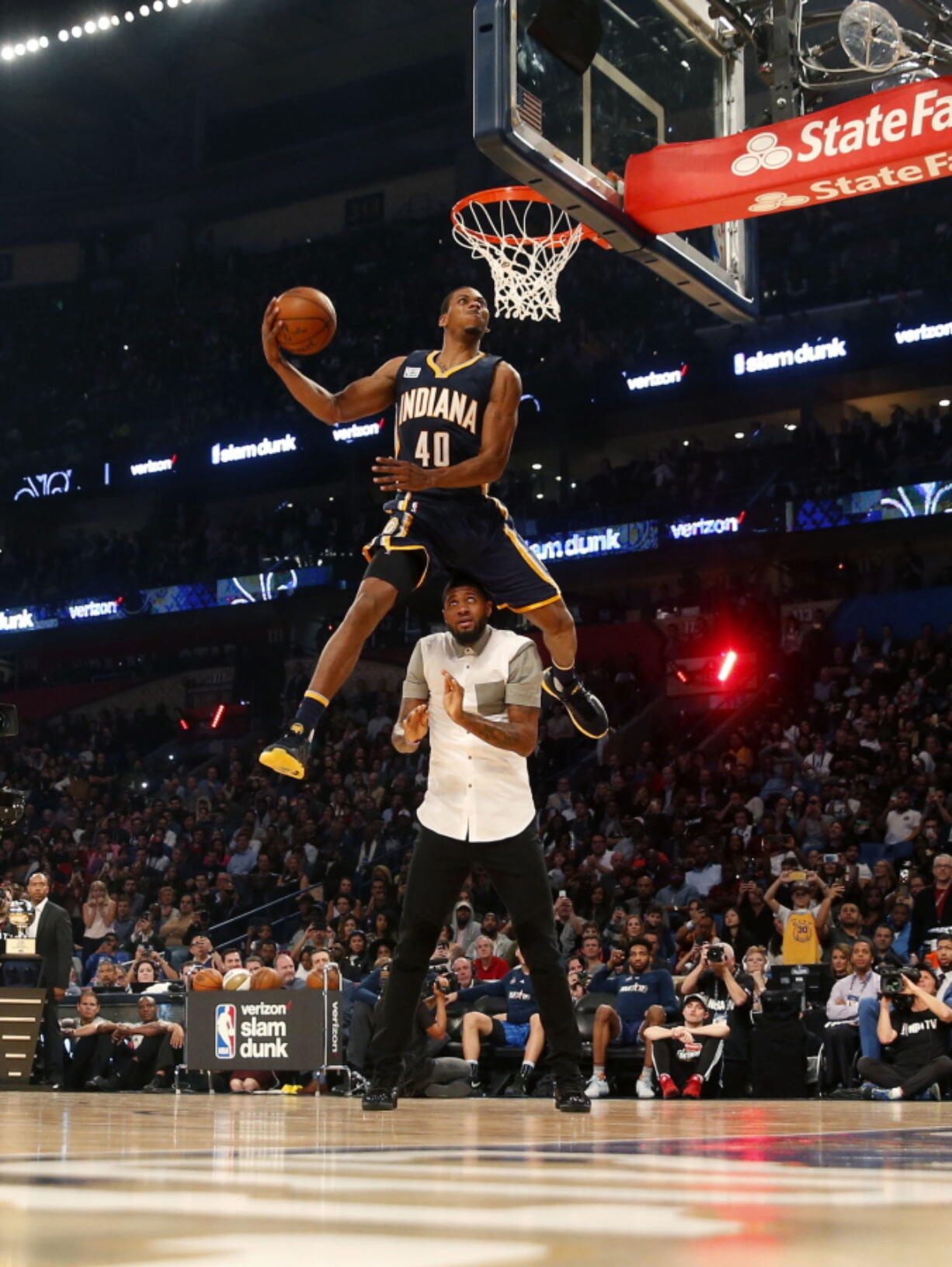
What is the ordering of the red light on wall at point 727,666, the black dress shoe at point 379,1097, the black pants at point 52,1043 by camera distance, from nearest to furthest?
the black dress shoe at point 379,1097, the black pants at point 52,1043, the red light on wall at point 727,666

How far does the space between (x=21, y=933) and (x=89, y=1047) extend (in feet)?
7.53

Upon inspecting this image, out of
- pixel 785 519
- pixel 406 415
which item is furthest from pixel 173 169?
pixel 406 415

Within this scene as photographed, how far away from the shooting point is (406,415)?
6371 millimetres

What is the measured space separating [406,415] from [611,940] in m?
9.30

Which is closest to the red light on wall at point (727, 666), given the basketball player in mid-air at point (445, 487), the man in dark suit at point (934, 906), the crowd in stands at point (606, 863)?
the crowd in stands at point (606, 863)

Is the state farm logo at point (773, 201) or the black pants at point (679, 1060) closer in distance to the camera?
the state farm logo at point (773, 201)

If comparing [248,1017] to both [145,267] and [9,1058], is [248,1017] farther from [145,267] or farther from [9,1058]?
[145,267]

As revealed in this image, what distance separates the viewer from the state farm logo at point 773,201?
8.39m

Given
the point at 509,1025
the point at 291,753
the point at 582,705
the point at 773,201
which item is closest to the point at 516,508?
the point at 509,1025

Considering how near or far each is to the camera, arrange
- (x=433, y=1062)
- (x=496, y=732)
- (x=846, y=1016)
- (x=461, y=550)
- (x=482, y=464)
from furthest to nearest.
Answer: (x=846, y=1016)
(x=433, y=1062)
(x=461, y=550)
(x=482, y=464)
(x=496, y=732)

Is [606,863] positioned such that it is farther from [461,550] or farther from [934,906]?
[461,550]

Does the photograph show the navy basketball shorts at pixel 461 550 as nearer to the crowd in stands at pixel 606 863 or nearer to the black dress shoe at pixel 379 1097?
the black dress shoe at pixel 379 1097

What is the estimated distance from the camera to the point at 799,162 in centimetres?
834

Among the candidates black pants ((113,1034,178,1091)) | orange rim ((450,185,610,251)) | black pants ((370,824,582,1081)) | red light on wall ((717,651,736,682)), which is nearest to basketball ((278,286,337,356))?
black pants ((370,824,582,1081))
